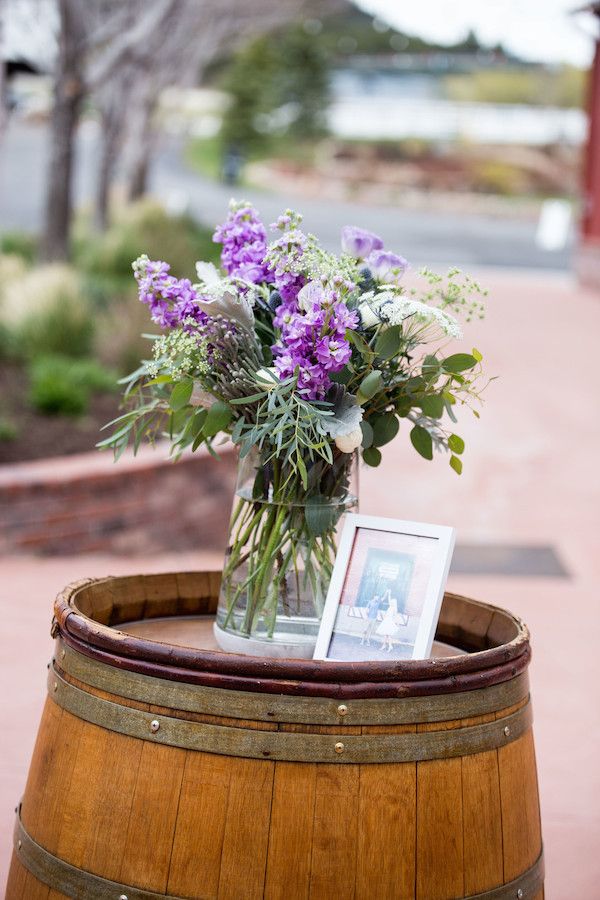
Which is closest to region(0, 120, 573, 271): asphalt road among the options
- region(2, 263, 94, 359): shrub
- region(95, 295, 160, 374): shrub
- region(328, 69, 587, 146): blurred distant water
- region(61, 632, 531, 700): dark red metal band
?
region(2, 263, 94, 359): shrub

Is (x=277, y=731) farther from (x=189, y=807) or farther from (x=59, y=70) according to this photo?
(x=59, y=70)

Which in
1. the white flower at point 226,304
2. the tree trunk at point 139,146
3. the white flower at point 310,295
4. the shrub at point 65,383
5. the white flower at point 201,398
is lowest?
the shrub at point 65,383

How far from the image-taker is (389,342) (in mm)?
2170

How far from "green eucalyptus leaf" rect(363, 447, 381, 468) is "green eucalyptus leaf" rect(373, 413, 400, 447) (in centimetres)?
3

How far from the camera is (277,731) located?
1.92 m

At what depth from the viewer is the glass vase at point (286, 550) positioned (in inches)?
88.9

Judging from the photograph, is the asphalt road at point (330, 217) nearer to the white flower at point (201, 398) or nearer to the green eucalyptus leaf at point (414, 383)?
the white flower at point (201, 398)

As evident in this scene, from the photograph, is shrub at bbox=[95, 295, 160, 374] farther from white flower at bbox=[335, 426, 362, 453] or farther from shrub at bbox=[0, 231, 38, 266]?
white flower at bbox=[335, 426, 362, 453]

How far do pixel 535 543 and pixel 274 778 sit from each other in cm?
545

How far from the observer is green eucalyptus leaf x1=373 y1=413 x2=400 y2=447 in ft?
7.55

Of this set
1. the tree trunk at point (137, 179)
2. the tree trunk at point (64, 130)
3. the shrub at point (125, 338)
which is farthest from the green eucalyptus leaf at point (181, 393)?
the tree trunk at point (137, 179)

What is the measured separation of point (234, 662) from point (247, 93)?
2186 inches

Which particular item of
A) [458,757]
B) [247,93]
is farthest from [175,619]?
[247,93]

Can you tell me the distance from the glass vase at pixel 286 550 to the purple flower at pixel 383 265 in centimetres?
34
